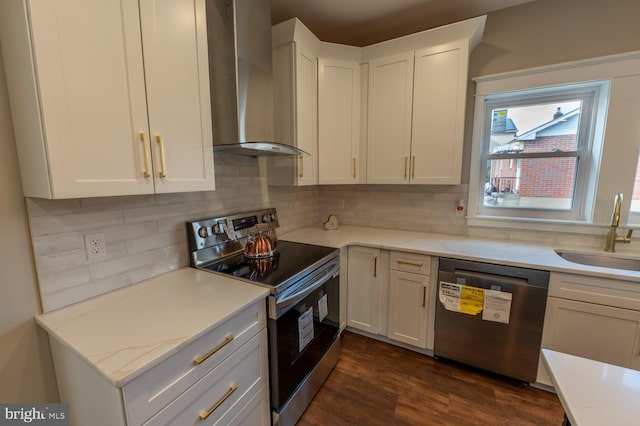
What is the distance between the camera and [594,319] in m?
1.59

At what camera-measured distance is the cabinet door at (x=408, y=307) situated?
2.04 metres

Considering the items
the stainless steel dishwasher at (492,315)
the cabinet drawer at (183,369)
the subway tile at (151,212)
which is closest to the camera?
the cabinet drawer at (183,369)

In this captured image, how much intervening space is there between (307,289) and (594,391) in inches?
46.3

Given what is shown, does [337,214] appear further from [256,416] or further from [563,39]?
[563,39]

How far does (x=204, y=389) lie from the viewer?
1039mm

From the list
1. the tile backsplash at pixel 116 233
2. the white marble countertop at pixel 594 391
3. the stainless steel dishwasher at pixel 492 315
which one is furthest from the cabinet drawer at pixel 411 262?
the tile backsplash at pixel 116 233

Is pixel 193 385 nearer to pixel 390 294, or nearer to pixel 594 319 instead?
pixel 390 294

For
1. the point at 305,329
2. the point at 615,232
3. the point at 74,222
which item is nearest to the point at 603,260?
the point at 615,232

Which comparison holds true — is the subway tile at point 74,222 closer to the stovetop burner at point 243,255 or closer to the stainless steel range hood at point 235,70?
the stovetop burner at point 243,255

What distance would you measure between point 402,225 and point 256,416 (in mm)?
1938

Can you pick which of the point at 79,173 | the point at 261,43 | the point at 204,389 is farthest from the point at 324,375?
the point at 261,43

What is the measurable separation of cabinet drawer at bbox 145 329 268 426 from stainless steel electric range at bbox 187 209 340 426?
87 millimetres

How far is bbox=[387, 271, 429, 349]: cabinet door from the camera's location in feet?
6.71

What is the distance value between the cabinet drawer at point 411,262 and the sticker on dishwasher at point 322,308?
62 cm
